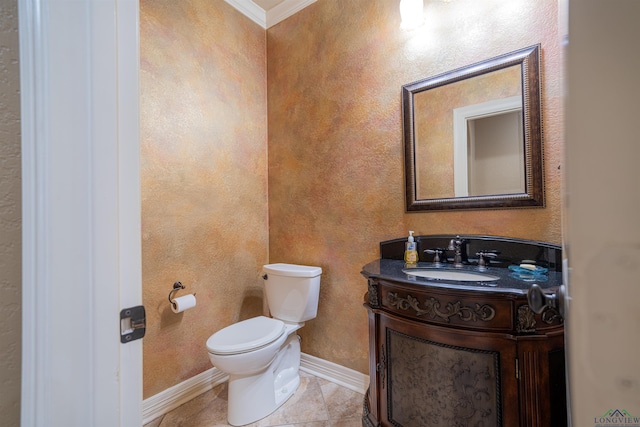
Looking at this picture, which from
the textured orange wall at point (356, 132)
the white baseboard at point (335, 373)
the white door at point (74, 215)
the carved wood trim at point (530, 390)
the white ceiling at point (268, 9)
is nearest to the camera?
the white door at point (74, 215)

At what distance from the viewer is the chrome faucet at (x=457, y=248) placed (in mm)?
1415

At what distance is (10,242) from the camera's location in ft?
1.52

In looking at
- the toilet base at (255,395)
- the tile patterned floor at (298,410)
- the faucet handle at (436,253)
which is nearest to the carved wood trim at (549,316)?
the faucet handle at (436,253)

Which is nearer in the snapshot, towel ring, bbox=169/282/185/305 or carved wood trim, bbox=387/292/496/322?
carved wood trim, bbox=387/292/496/322

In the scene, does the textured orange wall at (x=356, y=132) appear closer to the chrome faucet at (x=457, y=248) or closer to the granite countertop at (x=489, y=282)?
the chrome faucet at (x=457, y=248)

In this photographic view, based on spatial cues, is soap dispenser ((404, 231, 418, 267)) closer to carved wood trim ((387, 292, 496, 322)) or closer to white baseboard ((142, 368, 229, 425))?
carved wood trim ((387, 292, 496, 322))

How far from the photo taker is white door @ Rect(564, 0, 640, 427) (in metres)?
0.33

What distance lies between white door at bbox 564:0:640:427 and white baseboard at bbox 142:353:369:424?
1.67 m

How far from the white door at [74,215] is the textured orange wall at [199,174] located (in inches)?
49.1

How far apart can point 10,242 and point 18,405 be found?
276mm

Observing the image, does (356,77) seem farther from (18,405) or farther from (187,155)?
(18,405)

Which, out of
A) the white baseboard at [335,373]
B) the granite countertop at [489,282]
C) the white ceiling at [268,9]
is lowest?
the white baseboard at [335,373]

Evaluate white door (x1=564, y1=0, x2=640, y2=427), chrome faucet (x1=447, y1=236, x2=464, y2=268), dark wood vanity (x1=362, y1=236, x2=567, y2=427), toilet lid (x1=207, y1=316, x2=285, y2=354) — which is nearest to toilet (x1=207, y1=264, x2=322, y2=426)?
toilet lid (x1=207, y1=316, x2=285, y2=354)

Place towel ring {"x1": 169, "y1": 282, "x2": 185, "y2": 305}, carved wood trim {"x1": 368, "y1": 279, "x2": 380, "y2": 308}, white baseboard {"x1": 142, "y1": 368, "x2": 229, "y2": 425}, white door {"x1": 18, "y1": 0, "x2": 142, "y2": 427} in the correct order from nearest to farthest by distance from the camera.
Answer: white door {"x1": 18, "y1": 0, "x2": 142, "y2": 427} < carved wood trim {"x1": 368, "y1": 279, "x2": 380, "y2": 308} < white baseboard {"x1": 142, "y1": 368, "x2": 229, "y2": 425} < towel ring {"x1": 169, "y1": 282, "x2": 185, "y2": 305}
